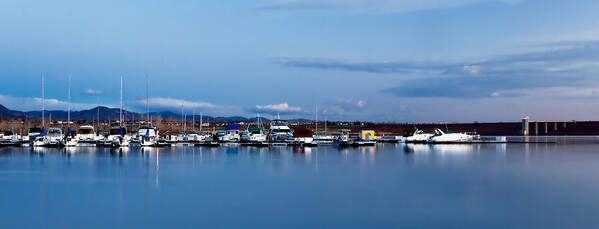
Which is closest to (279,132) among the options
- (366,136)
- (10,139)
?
(366,136)

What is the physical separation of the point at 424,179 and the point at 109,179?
17845 millimetres

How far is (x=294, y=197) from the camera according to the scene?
25.2m

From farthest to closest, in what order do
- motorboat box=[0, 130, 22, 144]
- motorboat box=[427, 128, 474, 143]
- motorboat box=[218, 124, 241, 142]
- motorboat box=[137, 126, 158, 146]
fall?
motorboat box=[427, 128, 474, 143]
motorboat box=[218, 124, 241, 142]
motorboat box=[0, 130, 22, 144]
motorboat box=[137, 126, 158, 146]

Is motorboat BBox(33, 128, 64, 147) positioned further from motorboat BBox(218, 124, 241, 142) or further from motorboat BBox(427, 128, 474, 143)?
motorboat BBox(427, 128, 474, 143)

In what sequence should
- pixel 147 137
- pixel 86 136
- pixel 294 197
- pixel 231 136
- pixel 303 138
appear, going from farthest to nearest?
pixel 231 136 → pixel 86 136 → pixel 303 138 → pixel 147 137 → pixel 294 197

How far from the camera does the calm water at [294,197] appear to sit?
19.5 metres

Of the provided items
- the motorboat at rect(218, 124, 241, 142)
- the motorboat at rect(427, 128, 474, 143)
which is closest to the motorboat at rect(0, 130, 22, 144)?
the motorboat at rect(218, 124, 241, 142)

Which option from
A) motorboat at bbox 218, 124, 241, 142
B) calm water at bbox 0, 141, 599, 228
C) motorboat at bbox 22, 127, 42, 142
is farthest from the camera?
motorboat at bbox 218, 124, 241, 142

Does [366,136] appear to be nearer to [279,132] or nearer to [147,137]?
[279,132]

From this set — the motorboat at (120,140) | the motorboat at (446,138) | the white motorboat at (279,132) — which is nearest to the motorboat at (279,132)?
the white motorboat at (279,132)

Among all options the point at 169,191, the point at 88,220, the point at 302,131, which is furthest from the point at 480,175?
the point at 302,131

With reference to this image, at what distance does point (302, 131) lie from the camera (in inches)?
3000

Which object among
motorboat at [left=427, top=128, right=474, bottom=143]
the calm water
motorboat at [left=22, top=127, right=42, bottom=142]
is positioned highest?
motorboat at [left=22, top=127, right=42, bottom=142]

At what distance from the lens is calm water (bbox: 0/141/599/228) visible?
19.5 m
